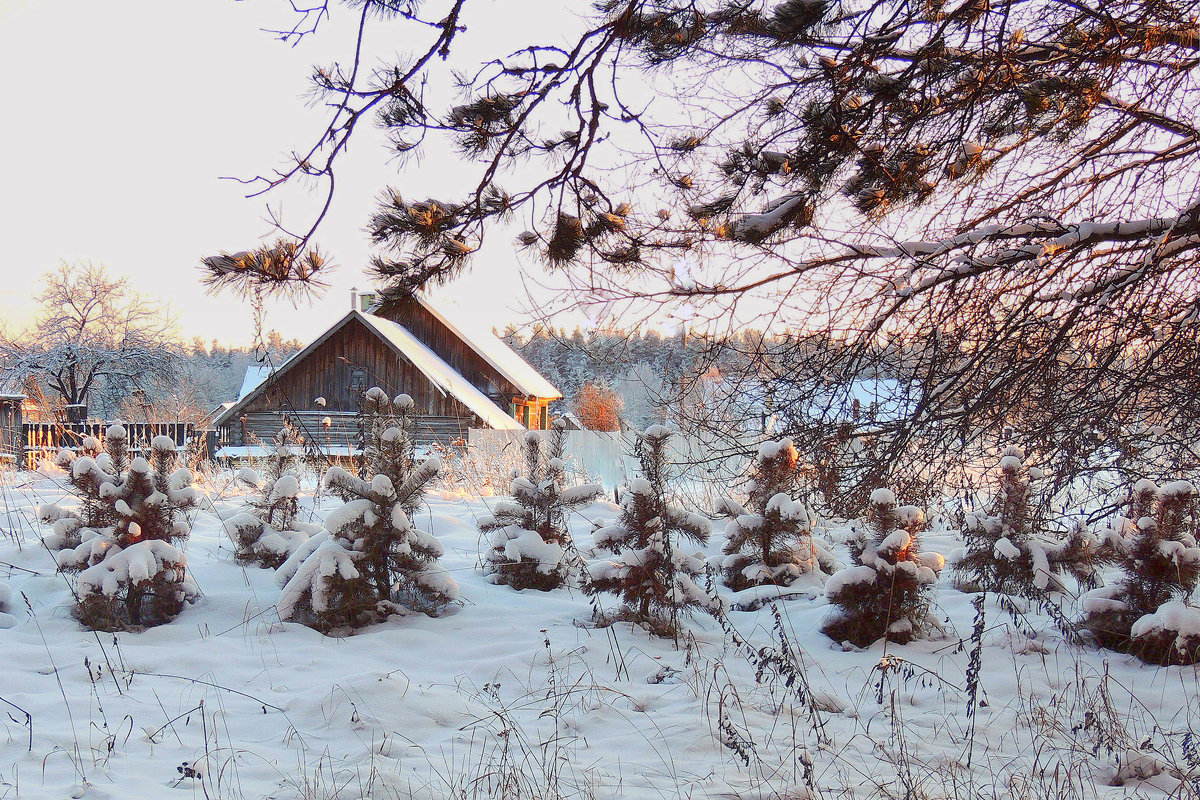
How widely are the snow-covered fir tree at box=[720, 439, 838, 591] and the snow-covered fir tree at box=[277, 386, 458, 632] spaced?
194cm

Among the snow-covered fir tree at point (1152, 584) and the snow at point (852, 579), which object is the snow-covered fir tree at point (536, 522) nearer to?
the snow at point (852, 579)

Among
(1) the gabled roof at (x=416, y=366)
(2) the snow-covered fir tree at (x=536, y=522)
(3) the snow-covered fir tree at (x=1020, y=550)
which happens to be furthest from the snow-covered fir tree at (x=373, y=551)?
(1) the gabled roof at (x=416, y=366)

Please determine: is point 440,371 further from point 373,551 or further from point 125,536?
point 373,551

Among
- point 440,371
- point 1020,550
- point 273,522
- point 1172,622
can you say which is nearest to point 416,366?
point 440,371

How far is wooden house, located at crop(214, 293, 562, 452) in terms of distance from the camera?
19688 mm

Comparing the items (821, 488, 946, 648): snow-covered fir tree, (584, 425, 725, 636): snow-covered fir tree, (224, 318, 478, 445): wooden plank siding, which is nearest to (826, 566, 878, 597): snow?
(821, 488, 946, 648): snow-covered fir tree

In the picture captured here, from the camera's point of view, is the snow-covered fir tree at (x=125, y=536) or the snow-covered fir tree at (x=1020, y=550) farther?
the snow-covered fir tree at (x=1020, y=550)

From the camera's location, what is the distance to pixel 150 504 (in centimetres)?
439

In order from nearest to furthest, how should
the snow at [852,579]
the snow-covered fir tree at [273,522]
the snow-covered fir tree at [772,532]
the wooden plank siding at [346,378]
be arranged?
the snow at [852,579]
the snow-covered fir tree at [772,532]
the snow-covered fir tree at [273,522]
the wooden plank siding at [346,378]

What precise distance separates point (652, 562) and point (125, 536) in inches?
117

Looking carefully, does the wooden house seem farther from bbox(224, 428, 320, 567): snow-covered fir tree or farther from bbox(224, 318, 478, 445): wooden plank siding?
bbox(224, 428, 320, 567): snow-covered fir tree

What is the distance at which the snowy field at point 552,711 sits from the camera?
2678 millimetres

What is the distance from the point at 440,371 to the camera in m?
20.9

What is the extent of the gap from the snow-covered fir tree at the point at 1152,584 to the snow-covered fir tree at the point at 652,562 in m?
2.18
